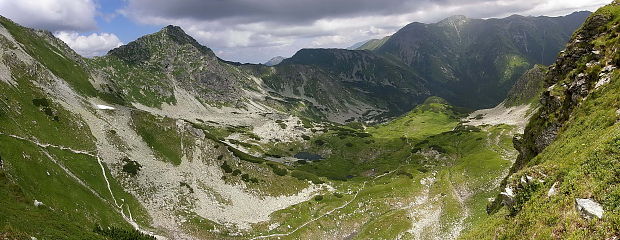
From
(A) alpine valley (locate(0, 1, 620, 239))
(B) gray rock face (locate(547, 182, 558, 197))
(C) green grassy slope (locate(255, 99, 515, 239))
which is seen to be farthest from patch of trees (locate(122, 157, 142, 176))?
(B) gray rock face (locate(547, 182, 558, 197))

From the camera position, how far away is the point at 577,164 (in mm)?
23781

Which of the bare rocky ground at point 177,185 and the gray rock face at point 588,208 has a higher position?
the gray rock face at point 588,208

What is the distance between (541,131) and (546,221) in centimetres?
2977

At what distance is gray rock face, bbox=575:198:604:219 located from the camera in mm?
17508

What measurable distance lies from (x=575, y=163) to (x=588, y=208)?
7.49m

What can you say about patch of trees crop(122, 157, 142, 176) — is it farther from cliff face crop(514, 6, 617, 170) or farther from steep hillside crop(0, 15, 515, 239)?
cliff face crop(514, 6, 617, 170)

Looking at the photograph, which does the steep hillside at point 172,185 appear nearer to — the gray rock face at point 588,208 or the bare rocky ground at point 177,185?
the bare rocky ground at point 177,185

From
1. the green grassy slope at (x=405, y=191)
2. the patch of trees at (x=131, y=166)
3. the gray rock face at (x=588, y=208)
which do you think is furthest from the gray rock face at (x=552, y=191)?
the patch of trees at (x=131, y=166)

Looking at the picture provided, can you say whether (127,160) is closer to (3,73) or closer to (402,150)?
(3,73)

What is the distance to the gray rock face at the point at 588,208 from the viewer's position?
57.4 ft

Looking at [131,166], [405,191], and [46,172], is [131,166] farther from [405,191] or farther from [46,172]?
[405,191]

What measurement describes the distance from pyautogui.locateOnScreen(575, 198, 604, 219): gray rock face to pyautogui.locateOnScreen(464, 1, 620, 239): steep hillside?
2 cm

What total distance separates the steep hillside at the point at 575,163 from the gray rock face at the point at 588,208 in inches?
0.8

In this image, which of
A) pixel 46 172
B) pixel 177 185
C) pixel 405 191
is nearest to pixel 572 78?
pixel 405 191
